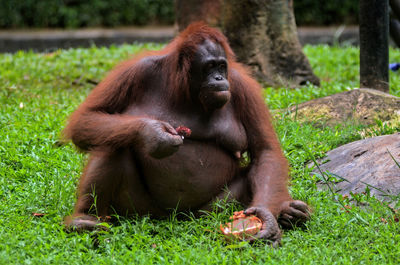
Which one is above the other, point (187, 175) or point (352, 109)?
point (187, 175)

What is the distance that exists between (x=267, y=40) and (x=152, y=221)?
3.91m

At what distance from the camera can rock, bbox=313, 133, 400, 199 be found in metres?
3.98

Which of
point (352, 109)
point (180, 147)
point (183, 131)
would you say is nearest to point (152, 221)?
point (180, 147)

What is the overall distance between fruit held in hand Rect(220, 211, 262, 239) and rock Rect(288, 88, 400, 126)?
188 cm

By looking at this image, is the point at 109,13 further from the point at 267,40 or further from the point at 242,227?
the point at 242,227

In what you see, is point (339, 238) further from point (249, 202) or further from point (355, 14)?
point (355, 14)

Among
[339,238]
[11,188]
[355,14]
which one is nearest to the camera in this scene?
[339,238]

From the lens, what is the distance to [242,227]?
3467mm

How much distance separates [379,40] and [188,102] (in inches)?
106

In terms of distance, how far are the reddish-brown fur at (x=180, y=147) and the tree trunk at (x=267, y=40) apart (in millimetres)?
3204

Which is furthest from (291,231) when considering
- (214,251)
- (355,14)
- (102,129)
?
(355,14)

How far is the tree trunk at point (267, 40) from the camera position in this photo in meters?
7.15

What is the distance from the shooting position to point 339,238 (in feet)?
11.5

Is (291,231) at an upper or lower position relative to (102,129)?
lower
